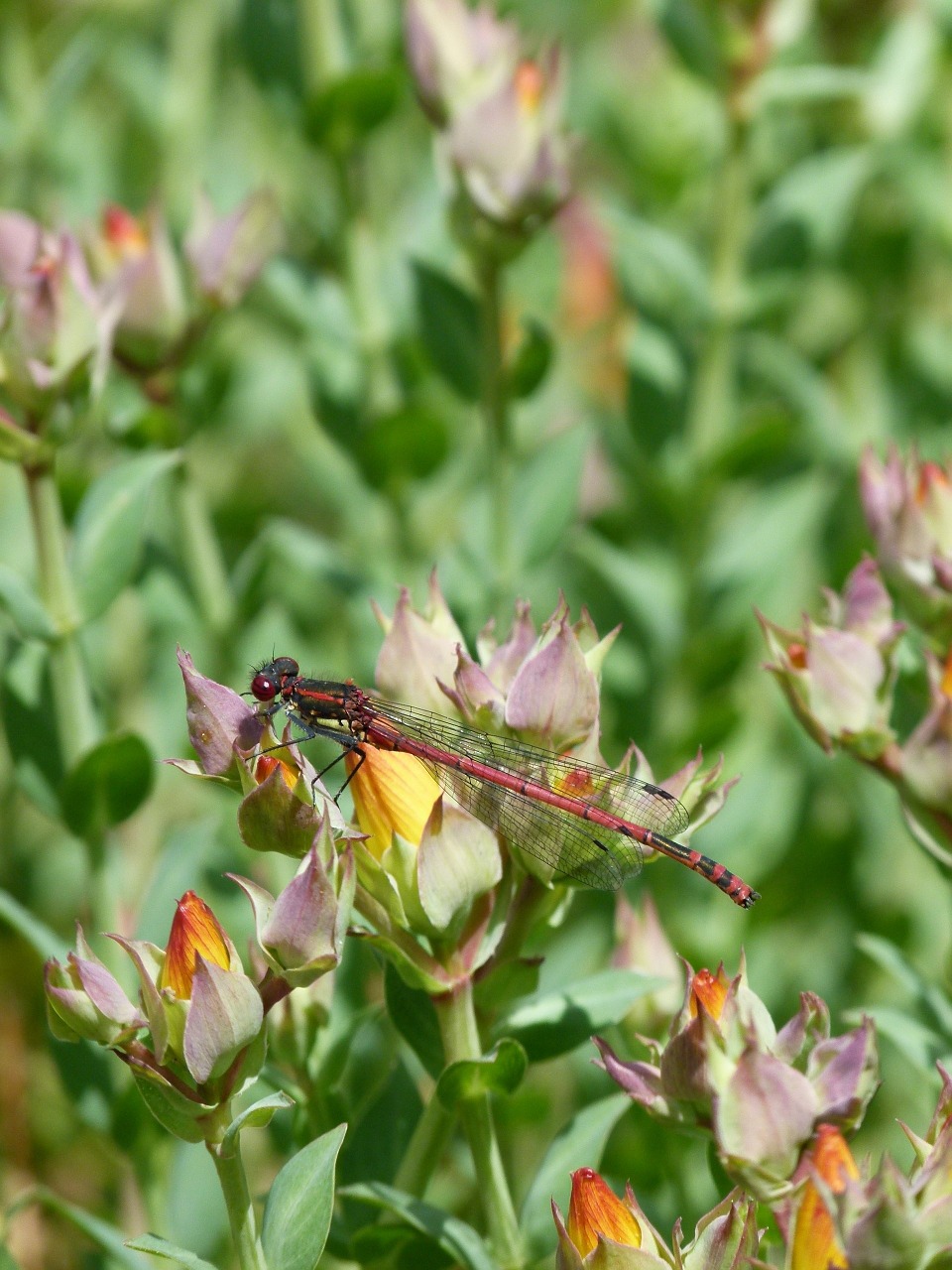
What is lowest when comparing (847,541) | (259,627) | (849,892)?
(849,892)

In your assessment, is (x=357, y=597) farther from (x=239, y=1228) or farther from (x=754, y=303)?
(x=239, y=1228)

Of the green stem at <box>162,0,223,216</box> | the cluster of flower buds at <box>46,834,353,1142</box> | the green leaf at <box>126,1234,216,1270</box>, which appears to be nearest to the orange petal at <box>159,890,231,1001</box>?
the cluster of flower buds at <box>46,834,353,1142</box>

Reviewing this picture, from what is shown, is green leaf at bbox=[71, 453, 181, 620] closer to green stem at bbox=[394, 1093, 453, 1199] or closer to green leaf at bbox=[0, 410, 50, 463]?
green leaf at bbox=[0, 410, 50, 463]

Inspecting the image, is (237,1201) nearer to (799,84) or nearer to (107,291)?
(107,291)

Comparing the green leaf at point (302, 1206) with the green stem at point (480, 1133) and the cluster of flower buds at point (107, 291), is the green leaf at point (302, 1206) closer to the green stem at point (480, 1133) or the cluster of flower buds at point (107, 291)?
the green stem at point (480, 1133)

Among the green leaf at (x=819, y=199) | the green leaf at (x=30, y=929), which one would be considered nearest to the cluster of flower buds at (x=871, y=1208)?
the green leaf at (x=30, y=929)

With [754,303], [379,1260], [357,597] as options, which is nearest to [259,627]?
[357,597]
